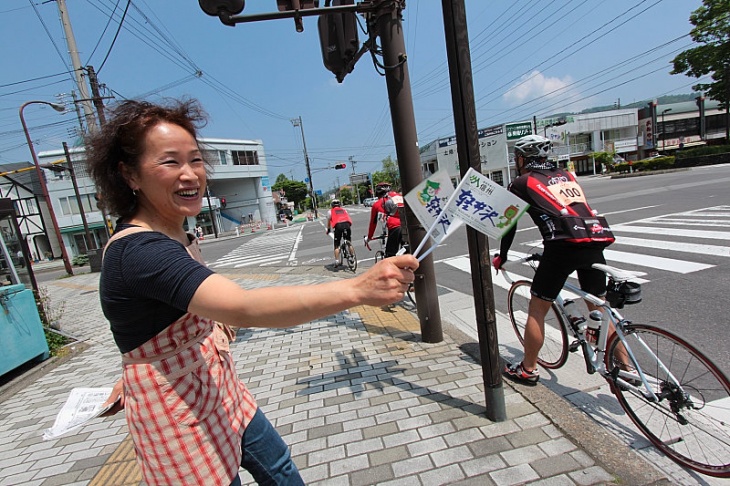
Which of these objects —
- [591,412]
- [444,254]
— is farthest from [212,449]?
[444,254]

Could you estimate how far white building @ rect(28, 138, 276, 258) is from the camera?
1324 inches

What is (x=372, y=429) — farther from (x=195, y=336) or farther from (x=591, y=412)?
(x=195, y=336)

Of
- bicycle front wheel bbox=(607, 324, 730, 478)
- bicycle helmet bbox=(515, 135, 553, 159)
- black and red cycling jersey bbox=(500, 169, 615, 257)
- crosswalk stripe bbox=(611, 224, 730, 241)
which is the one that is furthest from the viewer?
crosswalk stripe bbox=(611, 224, 730, 241)

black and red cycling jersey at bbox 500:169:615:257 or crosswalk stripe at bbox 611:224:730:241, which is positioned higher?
black and red cycling jersey at bbox 500:169:615:257

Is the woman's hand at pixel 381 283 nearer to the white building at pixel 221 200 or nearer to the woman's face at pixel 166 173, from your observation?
the woman's face at pixel 166 173

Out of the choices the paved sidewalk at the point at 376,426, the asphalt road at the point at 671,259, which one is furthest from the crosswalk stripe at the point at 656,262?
the paved sidewalk at the point at 376,426

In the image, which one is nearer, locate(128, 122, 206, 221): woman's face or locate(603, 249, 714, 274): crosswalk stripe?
locate(128, 122, 206, 221): woman's face

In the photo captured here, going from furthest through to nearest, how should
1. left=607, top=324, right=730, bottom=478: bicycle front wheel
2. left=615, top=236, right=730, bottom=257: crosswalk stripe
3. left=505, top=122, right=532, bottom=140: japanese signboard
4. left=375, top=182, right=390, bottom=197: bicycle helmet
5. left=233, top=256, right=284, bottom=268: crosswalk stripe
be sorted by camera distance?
left=505, top=122, right=532, bottom=140: japanese signboard, left=233, top=256, right=284, bottom=268: crosswalk stripe, left=375, top=182, right=390, bottom=197: bicycle helmet, left=615, top=236, right=730, bottom=257: crosswalk stripe, left=607, top=324, right=730, bottom=478: bicycle front wheel

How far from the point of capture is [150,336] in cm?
119

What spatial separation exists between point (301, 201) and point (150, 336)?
90.2m

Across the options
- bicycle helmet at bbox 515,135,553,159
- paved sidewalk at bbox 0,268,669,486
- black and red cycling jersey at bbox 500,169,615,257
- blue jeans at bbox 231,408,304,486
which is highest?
bicycle helmet at bbox 515,135,553,159

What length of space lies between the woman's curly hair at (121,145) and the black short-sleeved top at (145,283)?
6.6 inches

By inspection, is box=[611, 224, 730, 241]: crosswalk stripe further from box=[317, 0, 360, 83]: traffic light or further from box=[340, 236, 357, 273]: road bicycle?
box=[317, 0, 360, 83]: traffic light

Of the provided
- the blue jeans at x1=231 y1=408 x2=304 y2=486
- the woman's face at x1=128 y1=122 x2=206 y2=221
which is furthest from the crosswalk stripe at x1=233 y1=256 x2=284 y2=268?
the woman's face at x1=128 y1=122 x2=206 y2=221
